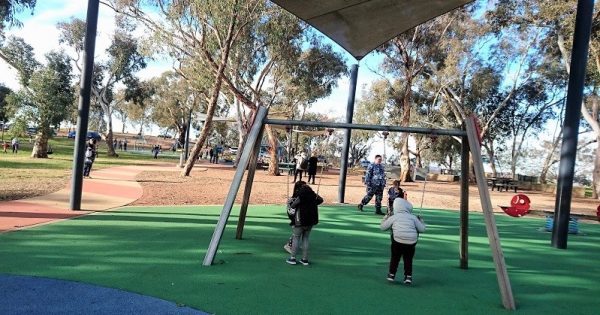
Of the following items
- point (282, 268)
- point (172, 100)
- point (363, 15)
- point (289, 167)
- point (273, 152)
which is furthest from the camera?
point (172, 100)

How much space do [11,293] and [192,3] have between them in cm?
1947

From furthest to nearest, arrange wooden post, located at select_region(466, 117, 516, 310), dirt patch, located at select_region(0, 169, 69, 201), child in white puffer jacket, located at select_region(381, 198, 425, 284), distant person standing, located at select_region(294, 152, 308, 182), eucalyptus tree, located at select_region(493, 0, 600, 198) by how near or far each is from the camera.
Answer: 1. eucalyptus tree, located at select_region(493, 0, 600, 198)
2. distant person standing, located at select_region(294, 152, 308, 182)
3. dirt patch, located at select_region(0, 169, 69, 201)
4. child in white puffer jacket, located at select_region(381, 198, 425, 284)
5. wooden post, located at select_region(466, 117, 516, 310)

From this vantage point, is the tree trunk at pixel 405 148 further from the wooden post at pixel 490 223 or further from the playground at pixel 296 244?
the wooden post at pixel 490 223

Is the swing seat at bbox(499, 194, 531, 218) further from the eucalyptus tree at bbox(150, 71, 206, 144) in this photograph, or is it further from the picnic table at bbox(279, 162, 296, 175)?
the eucalyptus tree at bbox(150, 71, 206, 144)

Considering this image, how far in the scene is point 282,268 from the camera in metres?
6.59

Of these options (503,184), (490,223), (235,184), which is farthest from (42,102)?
(503,184)

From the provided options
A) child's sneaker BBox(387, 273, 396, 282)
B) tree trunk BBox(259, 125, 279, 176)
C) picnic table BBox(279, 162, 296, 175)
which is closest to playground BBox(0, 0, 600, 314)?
child's sneaker BBox(387, 273, 396, 282)

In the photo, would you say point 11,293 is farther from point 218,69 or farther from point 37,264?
point 218,69

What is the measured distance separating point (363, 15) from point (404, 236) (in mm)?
4511

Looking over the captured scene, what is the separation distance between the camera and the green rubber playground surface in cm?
521

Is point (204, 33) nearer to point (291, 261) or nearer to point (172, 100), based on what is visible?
point (291, 261)

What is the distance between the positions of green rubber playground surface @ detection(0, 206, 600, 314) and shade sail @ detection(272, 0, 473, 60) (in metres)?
4.13

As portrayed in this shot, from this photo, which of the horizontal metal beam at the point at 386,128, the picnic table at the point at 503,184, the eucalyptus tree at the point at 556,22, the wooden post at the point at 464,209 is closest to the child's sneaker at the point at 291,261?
the horizontal metal beam at the point at 386,128

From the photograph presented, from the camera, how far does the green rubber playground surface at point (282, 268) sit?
521cm
